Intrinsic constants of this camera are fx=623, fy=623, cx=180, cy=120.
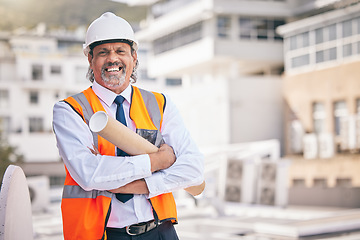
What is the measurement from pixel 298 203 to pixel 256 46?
18353 mm

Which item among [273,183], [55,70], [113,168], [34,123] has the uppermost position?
[55,70]

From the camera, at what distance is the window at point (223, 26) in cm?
3969

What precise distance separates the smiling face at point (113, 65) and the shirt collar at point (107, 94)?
0.06 ft

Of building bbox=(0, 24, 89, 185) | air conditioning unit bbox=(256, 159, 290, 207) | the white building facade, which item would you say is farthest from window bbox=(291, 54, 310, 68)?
building bbox=(0, 24, 89, 185)

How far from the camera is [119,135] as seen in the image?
2.69 metres

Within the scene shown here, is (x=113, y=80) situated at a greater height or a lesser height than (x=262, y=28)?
lesser

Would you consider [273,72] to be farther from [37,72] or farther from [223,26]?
[37,72]

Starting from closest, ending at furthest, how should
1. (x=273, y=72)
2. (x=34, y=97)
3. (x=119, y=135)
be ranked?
(x=119, y=135) → (x=273, y=72) → (x=34, y=97)

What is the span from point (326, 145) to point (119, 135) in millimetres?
28651

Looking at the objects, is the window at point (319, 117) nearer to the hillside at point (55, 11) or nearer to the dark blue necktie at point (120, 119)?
the dark blue necktie at point (120, 119)

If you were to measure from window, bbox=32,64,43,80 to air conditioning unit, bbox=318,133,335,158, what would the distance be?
50091 millimetres

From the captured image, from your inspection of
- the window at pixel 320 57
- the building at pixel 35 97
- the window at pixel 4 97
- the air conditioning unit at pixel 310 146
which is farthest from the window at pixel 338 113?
the window at pixel 4 97

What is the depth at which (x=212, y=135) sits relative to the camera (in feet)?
120

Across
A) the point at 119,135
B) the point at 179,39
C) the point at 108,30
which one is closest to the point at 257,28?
the point at 179,39
